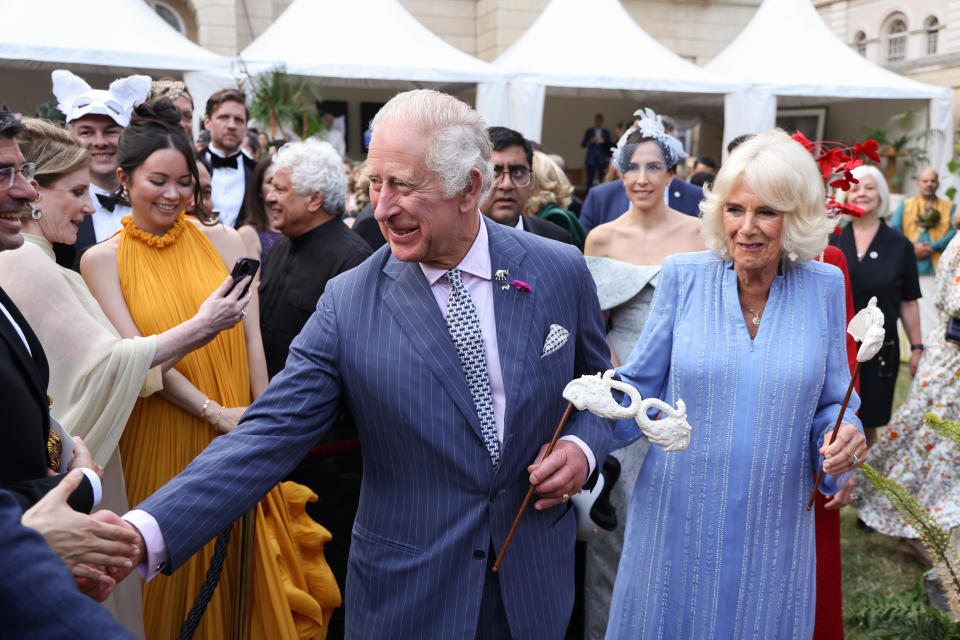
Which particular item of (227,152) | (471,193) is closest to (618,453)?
(471,193)

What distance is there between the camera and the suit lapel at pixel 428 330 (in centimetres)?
207

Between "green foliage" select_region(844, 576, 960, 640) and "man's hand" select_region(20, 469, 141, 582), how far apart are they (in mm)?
2605

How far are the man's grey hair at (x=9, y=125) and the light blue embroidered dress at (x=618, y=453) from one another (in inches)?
95.9

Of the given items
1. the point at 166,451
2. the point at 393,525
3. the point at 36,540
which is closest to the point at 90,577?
the point at 36,540

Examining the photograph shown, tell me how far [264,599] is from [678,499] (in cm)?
147

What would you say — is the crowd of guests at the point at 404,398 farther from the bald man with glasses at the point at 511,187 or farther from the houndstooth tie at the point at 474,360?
the bald man with glasses at the point at 511,187

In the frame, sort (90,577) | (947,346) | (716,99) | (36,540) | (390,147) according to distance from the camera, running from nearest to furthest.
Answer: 1. (36,540)
2. (90,577)
3. (390,147)
4. (947,346)
5. (716,99)

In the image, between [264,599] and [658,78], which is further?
[658,78]

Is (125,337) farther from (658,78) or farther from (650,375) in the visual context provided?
(658,78)

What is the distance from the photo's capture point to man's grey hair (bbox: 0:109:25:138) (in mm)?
2051

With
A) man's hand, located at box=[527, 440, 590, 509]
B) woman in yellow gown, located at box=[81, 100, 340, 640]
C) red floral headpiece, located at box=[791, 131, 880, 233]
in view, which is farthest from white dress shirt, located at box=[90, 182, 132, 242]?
red floral headpiece, located at box=[791, 131, 880, 233]

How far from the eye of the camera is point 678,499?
2650mm

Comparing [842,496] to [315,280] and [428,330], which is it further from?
[315,280]

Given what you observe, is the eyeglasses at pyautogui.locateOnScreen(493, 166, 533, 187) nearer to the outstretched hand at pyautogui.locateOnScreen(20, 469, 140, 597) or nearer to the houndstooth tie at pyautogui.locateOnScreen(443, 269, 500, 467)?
the houndstooth tie at pyautogui.locateOnScreen(443, 269, 500, 467)
